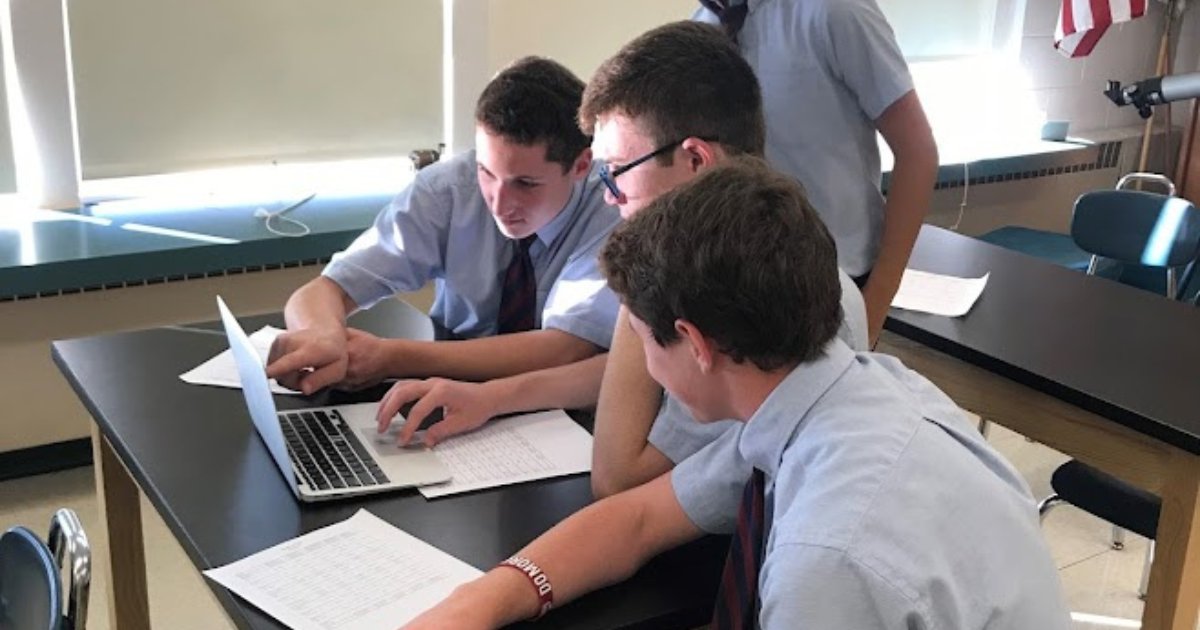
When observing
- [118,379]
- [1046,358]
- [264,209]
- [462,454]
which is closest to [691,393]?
[462,454]

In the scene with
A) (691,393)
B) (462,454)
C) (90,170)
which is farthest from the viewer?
(90,170)

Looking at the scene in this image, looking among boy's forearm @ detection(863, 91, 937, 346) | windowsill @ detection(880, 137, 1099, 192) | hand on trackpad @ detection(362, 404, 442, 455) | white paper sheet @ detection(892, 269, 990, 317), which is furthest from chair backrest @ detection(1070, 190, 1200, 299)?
hand on trackpad @ detection(362, 404, 442, 455)

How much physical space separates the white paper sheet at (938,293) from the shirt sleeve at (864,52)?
1.38 feet

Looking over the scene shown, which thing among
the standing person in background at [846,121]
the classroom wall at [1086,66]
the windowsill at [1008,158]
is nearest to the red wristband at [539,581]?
the standing person in background at [846,121]

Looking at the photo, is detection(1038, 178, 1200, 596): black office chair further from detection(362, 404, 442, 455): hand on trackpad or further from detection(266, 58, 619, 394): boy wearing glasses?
detection(362, 404, 442, 455): hand on trackpad

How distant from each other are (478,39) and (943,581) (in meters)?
2.78

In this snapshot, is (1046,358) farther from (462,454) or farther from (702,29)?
(462,454)

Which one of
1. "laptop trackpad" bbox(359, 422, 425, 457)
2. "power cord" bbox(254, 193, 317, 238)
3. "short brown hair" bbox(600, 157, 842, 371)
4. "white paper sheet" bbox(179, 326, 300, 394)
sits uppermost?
"short brown hair" bbox(600, 157, 842, 371)

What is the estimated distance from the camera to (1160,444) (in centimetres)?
182

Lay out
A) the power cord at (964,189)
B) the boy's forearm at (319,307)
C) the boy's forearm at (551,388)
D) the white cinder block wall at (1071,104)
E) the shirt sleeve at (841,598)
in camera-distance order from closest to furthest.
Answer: the shirt sleeve at (841,598)
the boy's forearm at (551,388)
the boy's forearm at (319,307)
the power cord at (964,189)
the white cinder block wall at (1071,104)

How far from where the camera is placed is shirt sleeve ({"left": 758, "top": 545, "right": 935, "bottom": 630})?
2.98ft

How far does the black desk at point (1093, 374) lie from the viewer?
1833 mm

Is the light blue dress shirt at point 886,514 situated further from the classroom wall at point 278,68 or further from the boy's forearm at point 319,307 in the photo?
the classroom wall at point 278,68

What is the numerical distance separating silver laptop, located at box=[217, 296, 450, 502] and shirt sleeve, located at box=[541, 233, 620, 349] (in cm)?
35
